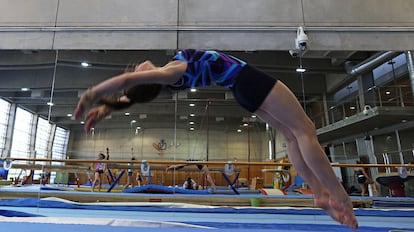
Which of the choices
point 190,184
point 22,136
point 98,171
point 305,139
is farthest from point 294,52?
point 22,136

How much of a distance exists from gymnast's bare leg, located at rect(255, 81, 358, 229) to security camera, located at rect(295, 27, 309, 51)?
268 cm

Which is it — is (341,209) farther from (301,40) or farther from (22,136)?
(22,136)

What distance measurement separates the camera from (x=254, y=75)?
143 cm

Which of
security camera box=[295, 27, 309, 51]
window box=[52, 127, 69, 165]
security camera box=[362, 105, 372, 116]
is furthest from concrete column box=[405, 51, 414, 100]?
window box=[52, 127, 69, 165]

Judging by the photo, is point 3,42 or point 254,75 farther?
point 3,42

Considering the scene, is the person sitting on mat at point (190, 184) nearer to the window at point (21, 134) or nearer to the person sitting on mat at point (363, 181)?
the window at point (21, 134)

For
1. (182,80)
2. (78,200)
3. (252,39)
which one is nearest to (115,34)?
(252,39)

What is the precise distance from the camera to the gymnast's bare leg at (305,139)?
1412mm

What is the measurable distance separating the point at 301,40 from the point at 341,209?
9.39ft

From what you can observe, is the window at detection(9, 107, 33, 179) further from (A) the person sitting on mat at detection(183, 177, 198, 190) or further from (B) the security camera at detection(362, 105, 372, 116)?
(B) the security camera at detection(362, 105, 372, 116)

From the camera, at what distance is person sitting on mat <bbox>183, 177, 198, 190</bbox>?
4.28 metres

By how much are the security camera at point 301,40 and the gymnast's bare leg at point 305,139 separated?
2.68 metres

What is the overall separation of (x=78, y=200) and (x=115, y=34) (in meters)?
2.29

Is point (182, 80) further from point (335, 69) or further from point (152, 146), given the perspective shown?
point (335, 69)
